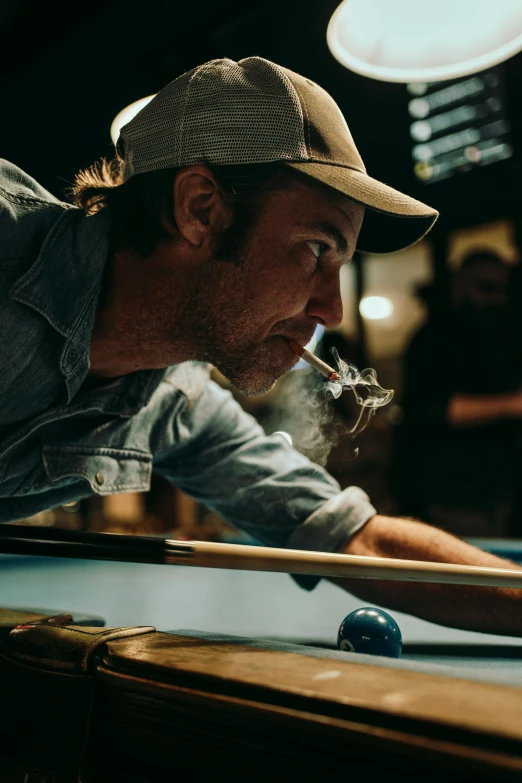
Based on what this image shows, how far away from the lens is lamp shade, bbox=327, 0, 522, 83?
153 cm

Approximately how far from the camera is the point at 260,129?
4.10ft

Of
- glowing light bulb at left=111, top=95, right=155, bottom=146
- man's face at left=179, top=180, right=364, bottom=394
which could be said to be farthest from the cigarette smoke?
glowing light bulb at left=111, top=95, right=155, bottom=146

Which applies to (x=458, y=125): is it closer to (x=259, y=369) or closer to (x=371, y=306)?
(x=371, y=306)

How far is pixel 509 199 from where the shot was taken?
87.7 inches

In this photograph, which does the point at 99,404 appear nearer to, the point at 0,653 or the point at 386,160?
the point at 0,653

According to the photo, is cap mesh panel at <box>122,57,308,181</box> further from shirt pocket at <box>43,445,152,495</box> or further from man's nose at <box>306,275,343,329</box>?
shirt pocket at <box>43,445,152,495</box>

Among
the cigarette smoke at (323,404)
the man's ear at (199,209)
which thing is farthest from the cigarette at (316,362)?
the man's ear at (199,209)

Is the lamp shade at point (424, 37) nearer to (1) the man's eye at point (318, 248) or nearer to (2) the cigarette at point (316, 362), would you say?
(1) the man's eye at point (318, 248)

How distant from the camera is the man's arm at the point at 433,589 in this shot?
129cm

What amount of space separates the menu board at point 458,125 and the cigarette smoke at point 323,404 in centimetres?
50

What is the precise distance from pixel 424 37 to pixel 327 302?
77 centimetres

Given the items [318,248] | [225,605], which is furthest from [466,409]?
[318,248]

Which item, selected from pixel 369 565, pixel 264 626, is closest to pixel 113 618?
pixel 264 626

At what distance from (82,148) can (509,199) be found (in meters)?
1.47
